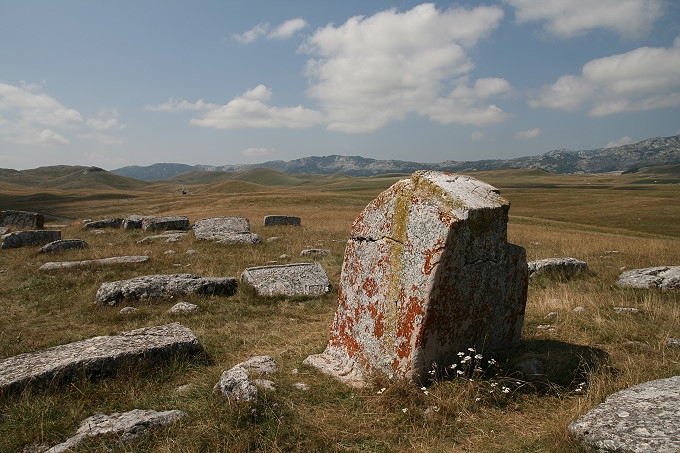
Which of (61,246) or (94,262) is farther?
(61,246)

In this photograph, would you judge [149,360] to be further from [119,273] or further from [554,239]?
[554,239]

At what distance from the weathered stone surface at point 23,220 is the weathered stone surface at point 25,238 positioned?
8127mm

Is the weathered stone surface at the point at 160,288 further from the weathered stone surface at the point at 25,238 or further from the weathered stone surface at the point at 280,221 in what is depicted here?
the weathered stone surface at the point at 280,221

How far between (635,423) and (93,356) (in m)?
5.99

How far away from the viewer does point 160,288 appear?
9859 millimetres

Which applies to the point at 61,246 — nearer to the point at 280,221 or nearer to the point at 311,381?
the point at 280,221

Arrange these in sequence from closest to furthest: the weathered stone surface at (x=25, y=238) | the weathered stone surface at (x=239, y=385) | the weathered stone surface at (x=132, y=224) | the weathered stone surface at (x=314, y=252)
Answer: the weathered stone surface at (x=239, y=385)
the weathered stone surface at (x=314, y=252)
the weathered stone surface at (x=25, y=238)
the weathered stone surface at (x=132, y=224)

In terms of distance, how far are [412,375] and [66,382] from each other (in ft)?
13.9

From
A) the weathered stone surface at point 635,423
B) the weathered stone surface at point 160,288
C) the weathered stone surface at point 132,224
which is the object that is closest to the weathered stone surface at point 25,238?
the weathered stone surface at point 132,224

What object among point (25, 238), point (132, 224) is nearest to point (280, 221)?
point (132, 224)

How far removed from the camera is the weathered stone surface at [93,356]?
5.19 metres

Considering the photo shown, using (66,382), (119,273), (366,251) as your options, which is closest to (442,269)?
(366,251)

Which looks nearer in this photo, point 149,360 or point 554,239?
point 149,360

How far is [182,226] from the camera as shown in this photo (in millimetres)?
23125
